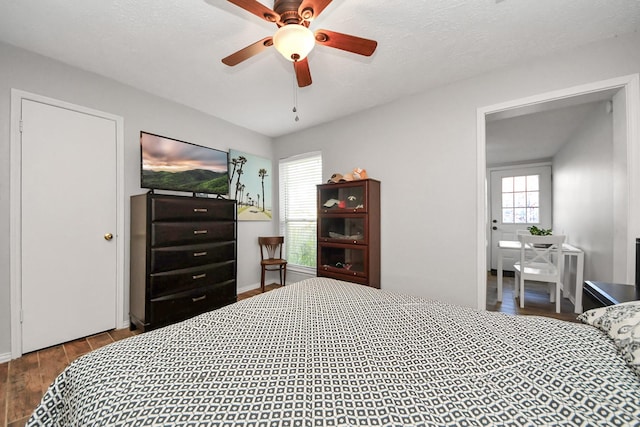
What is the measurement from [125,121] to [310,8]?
92.5 inches

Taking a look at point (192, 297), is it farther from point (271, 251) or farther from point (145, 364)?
point (145, 364)

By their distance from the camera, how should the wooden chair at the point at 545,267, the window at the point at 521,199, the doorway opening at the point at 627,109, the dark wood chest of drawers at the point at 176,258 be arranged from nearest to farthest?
the doorway opening at the point at 627,109 < the dark wood chest of drawers at the point at 176,258 < the wooden chair at the point at 545,267 < the window at the point at 521,199

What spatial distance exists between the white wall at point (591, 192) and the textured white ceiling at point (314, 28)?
1.33 m

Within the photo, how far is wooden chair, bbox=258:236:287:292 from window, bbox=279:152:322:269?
167 mm

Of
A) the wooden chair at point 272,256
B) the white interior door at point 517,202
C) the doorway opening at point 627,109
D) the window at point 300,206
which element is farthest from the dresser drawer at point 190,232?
the white interior door at point 517,202

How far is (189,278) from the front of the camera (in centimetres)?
256

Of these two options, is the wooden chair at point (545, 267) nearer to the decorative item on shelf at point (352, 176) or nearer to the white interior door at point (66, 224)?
the decorative item on shelf at point (352, 176)

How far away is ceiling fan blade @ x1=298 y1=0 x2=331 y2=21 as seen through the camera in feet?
4.12

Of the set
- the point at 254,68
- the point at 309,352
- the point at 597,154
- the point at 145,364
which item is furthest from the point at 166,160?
the point at 597,154

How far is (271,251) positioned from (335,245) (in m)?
1.39

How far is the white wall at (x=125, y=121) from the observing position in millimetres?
1989

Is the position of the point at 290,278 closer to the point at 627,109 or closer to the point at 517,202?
the point at 627,109

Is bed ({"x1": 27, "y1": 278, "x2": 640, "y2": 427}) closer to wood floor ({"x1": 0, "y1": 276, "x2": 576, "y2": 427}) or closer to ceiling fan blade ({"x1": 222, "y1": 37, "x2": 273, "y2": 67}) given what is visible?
wood floor ({"x1": 0, "y1": 276, "x2": 576, "y2": 427})

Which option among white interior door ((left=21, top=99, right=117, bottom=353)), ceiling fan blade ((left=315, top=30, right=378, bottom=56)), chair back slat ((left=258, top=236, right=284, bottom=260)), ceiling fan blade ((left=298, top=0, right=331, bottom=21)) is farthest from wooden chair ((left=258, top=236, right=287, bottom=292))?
ceiling fan blade ((left=298, top=0, right=331, bottom=21))
